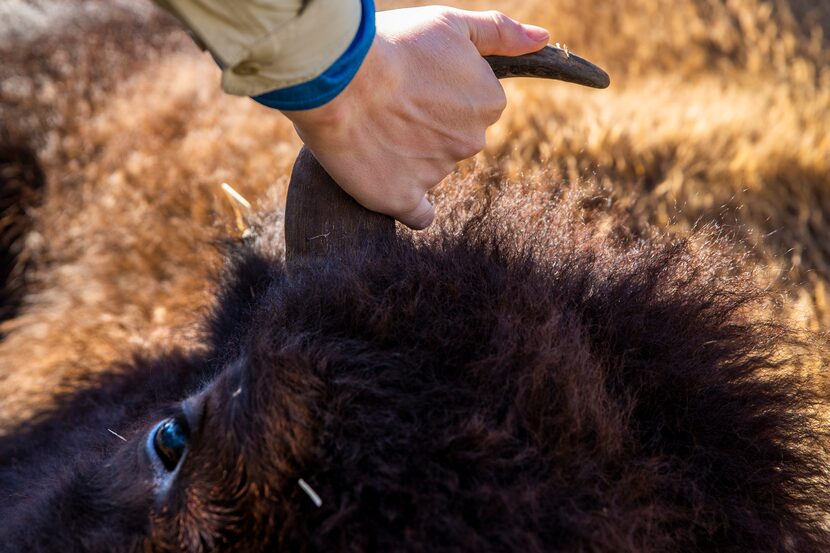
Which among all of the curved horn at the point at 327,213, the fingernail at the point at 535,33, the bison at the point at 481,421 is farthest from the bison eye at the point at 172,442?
the fingernail at the point at 535,33

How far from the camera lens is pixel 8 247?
3.86m

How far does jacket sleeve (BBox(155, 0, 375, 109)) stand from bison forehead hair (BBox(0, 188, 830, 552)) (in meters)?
0.37

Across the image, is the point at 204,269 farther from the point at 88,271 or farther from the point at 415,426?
the point at 415,426

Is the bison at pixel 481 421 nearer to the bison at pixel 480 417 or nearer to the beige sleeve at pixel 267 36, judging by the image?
the bison at pixel 480 417

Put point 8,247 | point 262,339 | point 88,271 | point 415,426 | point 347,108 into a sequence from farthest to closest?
point 8,247
point 88,271
point 347,108
point 262,339
point 415,426

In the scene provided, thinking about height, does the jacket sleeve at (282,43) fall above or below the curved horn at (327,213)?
above

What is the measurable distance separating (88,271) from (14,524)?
190cm

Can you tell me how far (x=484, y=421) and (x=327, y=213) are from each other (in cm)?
67

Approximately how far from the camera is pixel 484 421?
56.2 inches

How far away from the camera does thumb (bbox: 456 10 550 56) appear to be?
6.20ft

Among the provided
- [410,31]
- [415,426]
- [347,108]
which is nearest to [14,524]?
[415,426]

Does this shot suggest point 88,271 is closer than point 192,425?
No

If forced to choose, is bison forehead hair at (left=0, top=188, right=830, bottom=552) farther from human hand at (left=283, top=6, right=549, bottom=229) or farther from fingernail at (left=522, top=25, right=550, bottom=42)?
fingernail at (left=522, top=25, right=550, bottom=42)

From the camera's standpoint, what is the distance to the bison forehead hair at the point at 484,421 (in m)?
1.38
